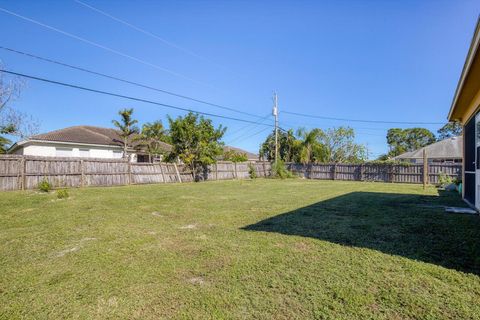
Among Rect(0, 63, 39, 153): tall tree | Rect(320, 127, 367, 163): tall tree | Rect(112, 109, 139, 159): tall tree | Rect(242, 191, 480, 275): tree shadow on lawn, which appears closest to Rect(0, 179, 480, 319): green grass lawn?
Rect(242, 191, 480, 275): tree shadow on lawn

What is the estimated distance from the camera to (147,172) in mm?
15086

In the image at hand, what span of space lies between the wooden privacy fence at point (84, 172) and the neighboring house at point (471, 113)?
13.7 meters

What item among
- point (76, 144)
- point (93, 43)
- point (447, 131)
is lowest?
point (76, 144)

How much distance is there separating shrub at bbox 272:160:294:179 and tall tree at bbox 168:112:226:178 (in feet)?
17.6

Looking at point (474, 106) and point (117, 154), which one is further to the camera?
point (117, 154)

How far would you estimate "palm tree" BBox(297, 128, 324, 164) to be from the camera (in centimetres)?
2120

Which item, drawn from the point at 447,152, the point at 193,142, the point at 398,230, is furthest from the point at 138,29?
the point at 447,152

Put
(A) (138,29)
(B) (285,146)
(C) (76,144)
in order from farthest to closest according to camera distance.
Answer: (B) (285,146) < (C) (76,144) < (A) (138,29)

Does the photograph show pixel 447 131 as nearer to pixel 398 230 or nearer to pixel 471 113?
pixel 471 113

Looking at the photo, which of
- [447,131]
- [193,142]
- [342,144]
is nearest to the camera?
[193,142]

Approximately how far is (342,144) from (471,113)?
23261 millimetres

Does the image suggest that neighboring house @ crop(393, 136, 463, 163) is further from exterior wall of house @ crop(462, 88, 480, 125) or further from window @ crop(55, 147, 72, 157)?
window @ crop(55, 147, 72, 157)

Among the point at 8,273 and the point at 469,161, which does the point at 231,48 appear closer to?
the point at 469,161

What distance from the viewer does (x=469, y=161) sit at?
7527 mm
